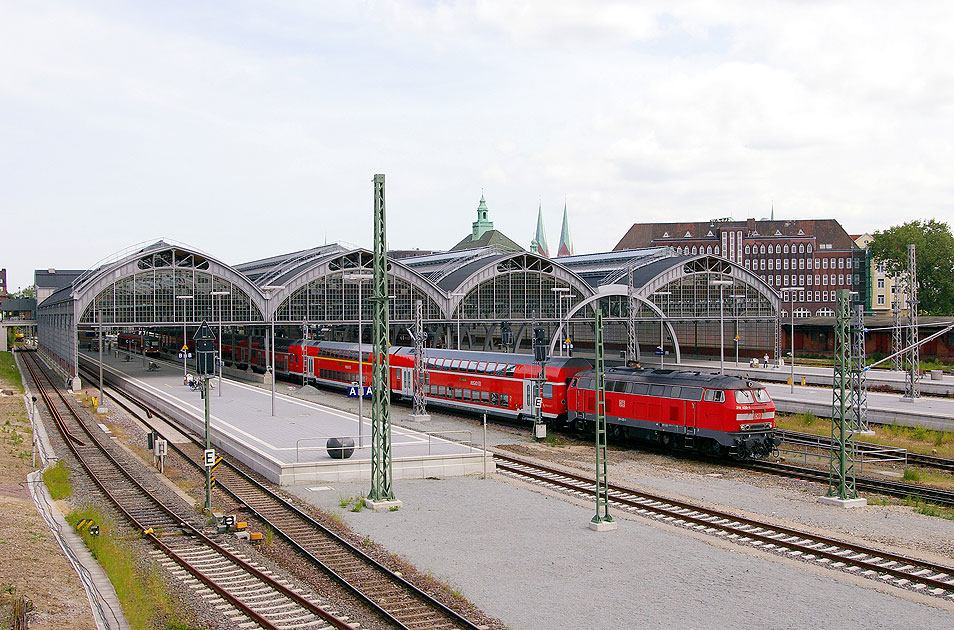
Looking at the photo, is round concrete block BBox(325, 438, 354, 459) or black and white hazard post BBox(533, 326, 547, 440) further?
black and white hazard post BBox(533, 326, 547, 440)

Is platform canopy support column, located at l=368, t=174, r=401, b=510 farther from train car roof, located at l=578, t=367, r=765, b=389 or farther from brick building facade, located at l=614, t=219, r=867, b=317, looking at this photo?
brick building facade, located at l=614, t=219, r=867, b=317

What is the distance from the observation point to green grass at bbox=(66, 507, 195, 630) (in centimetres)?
1562

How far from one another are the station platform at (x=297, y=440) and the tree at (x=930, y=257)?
3162 inches

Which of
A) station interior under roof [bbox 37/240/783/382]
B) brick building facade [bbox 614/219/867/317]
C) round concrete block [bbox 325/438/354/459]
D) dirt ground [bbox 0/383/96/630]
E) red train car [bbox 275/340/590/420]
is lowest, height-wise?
dirt ground [bbox 0/383/96/630]

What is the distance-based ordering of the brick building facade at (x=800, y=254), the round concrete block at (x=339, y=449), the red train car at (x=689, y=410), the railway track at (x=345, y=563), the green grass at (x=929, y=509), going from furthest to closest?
1. the brick building facade at (x=800, y=254)
2. the red train car at (x=689, y=410)
3. the round concrete block at (x=339, y=449)
4. the green grass at (x=929, y=509)
5. the railway track at (x=345, y=563)

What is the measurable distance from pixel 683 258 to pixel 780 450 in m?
44.7

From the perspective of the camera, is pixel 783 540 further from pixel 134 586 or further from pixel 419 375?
pixel 419 375

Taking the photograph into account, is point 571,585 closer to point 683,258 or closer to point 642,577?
point 642,577

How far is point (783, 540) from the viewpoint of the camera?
2141 centimetres

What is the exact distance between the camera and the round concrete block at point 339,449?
30.0 meters

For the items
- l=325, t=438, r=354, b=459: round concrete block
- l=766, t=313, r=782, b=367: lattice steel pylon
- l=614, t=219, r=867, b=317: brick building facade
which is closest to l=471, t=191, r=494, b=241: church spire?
l=614, t=219, r=867, b=317: brick building facade

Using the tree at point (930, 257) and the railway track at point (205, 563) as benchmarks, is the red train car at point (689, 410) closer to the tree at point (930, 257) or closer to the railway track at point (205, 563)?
the railway track at point (205, 563)

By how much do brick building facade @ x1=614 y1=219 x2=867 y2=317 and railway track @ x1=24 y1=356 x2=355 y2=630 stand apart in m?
116

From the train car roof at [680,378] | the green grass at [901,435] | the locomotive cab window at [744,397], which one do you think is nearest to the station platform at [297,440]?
the train car roof at [680,378]
